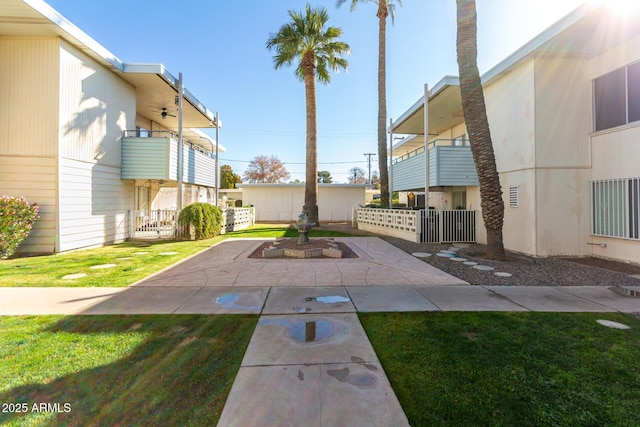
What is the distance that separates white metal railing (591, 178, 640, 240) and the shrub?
13.6 metres

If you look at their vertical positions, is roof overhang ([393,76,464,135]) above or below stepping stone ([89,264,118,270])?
above

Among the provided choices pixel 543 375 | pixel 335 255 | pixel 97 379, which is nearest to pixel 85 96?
pixel 335 255

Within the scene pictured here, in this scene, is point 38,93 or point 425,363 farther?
point 38,93

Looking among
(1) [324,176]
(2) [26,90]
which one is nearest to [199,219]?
(2) [26,90]

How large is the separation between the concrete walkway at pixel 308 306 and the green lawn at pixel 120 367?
0.24m

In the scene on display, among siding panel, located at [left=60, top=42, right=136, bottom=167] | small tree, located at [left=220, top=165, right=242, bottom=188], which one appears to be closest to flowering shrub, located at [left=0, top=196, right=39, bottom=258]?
siding panel, located at [left=60, top=42, right=136, bottom=167]

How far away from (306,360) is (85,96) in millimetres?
11347

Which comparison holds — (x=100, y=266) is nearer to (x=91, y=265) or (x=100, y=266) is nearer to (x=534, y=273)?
(x=91, y=265)

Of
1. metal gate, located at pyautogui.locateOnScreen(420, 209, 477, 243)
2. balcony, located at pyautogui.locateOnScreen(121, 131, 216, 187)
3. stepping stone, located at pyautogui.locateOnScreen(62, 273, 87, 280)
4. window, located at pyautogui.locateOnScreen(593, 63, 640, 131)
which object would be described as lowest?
stepping stone, located at pyautogui.locateOnScreen(62, 273, 87, 280)

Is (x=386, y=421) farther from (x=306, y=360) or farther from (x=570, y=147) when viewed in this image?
(x=570, y=147)

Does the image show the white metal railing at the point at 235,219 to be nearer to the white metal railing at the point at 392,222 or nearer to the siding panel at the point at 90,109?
the siding panel at the point at 90,109

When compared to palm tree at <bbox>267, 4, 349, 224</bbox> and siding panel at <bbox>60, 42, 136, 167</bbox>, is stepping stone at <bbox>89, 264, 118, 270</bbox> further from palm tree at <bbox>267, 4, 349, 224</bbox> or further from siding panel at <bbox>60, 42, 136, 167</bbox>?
palm tree at <bbox>267, 4, 349, 224</bbox>

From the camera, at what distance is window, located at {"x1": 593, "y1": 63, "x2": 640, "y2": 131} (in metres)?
7.65

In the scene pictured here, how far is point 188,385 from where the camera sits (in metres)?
2.40
